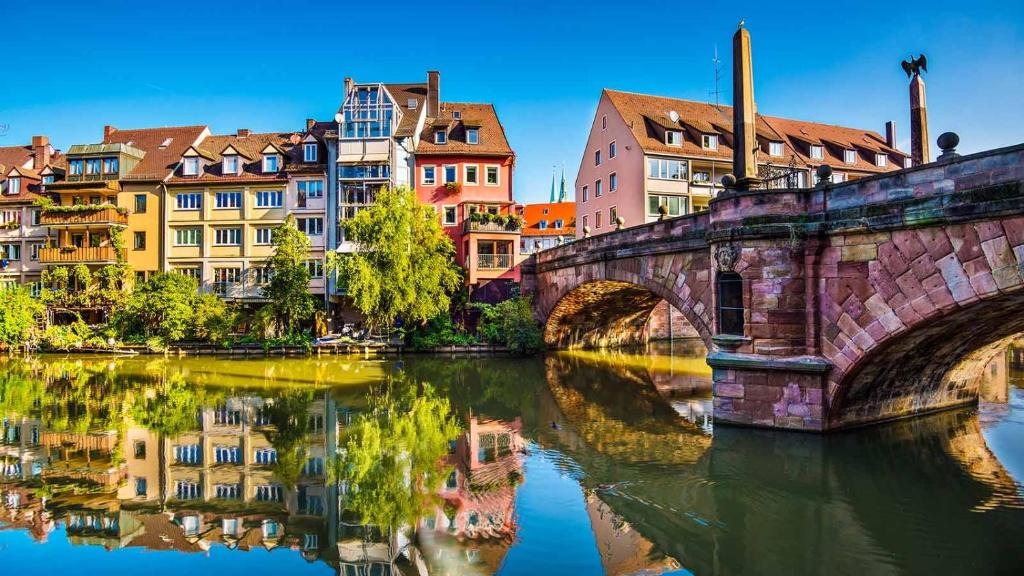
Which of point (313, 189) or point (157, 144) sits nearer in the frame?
point (313, 189)

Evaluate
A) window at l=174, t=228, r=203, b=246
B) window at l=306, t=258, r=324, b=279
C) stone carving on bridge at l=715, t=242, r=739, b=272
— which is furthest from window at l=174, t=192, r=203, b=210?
stone carving on bridge at l=715, t=242, r=739, b=272

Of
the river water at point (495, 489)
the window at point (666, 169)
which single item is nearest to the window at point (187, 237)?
the river water at point (495, 489)

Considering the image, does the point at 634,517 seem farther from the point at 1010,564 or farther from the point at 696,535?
the point at 1010,564

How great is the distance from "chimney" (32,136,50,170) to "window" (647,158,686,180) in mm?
43375

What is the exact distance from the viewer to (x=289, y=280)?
34.2 metres

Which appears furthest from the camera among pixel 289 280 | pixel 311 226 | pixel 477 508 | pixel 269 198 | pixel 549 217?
pixel 549 217

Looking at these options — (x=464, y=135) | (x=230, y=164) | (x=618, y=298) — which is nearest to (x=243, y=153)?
(x=230, y=164)

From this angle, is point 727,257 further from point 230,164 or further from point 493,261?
point 230,164

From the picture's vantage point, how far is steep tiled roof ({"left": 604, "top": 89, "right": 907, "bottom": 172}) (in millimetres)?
37938

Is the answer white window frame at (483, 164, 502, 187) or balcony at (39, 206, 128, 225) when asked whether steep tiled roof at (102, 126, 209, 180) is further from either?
white window frame at (483, 164, 502, 187)

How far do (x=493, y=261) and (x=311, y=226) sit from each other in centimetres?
1258

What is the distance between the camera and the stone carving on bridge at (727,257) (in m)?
13.9

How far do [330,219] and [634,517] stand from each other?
33.1m

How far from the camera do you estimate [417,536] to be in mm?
9148
